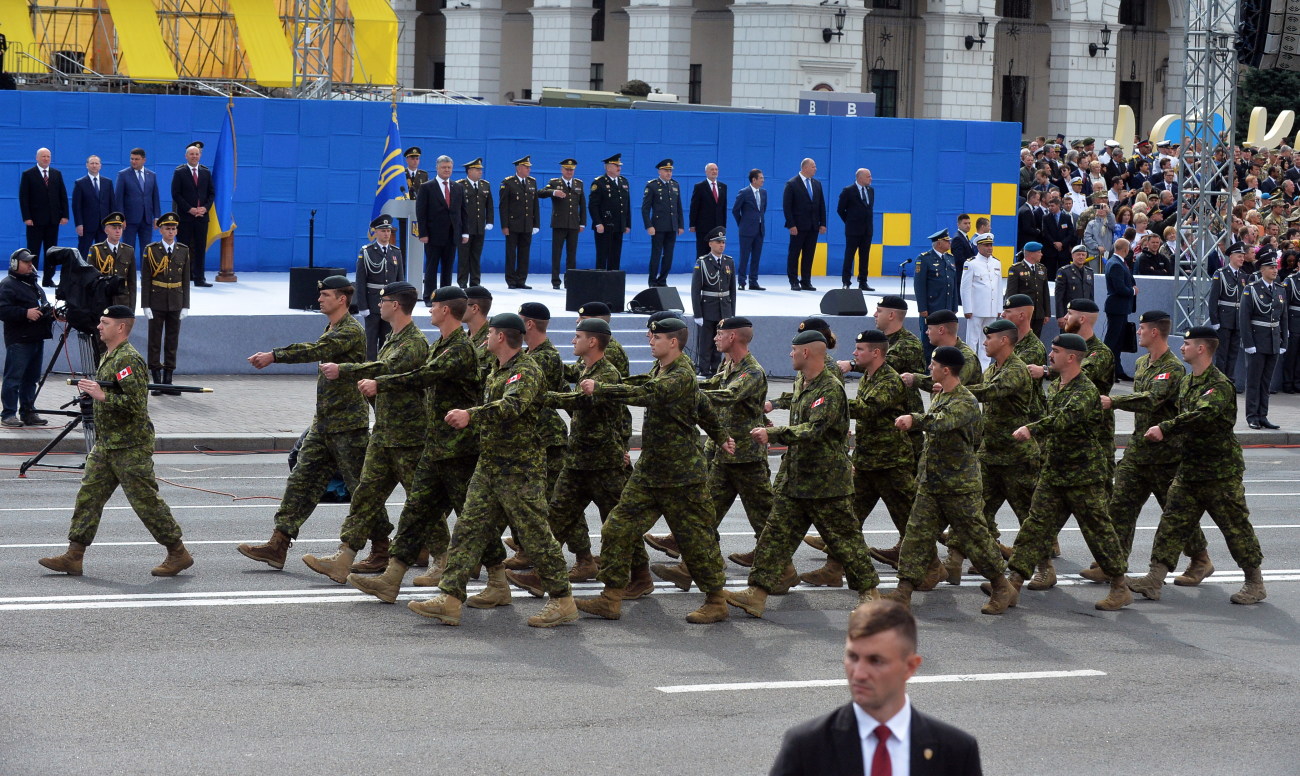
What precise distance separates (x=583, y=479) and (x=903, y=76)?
48.7m

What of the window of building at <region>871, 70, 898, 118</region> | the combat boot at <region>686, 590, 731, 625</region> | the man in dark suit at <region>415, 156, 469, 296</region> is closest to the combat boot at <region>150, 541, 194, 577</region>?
the combat boot at <region>686, 590, 731, 625</region>

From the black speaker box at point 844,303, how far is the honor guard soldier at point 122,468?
15310 millimetres

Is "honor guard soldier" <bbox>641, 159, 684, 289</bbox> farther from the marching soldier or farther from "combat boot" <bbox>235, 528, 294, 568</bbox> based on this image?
"combat boot" <bbox>235, 528, 294, 568</bbox>

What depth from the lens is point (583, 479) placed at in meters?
11.7

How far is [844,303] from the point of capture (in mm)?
25859

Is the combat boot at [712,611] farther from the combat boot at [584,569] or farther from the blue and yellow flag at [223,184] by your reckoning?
the blue and yellow flag at [223,184]

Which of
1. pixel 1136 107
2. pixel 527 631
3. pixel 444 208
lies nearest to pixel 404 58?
pixel 1136 107

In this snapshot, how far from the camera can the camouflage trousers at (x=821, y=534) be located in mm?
11164

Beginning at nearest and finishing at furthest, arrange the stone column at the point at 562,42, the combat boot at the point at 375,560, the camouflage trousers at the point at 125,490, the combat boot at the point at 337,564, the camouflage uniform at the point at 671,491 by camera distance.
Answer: the camouflage uniform at the point at 671,491
the camouflage trousers at the point at 125,490
the combat boot at the point at 337,564
the combat boot at the point at 375,560
the stone column at the point at 562,42

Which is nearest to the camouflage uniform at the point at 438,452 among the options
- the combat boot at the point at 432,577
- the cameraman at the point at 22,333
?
the combat boot at the point at 432,577

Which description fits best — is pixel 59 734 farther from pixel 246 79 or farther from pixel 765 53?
pixel 765 53

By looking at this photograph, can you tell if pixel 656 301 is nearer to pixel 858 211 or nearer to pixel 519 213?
pixel 519 213

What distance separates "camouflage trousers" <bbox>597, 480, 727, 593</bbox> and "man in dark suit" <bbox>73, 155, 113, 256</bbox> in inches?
630

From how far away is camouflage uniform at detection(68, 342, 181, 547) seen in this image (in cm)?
1148
